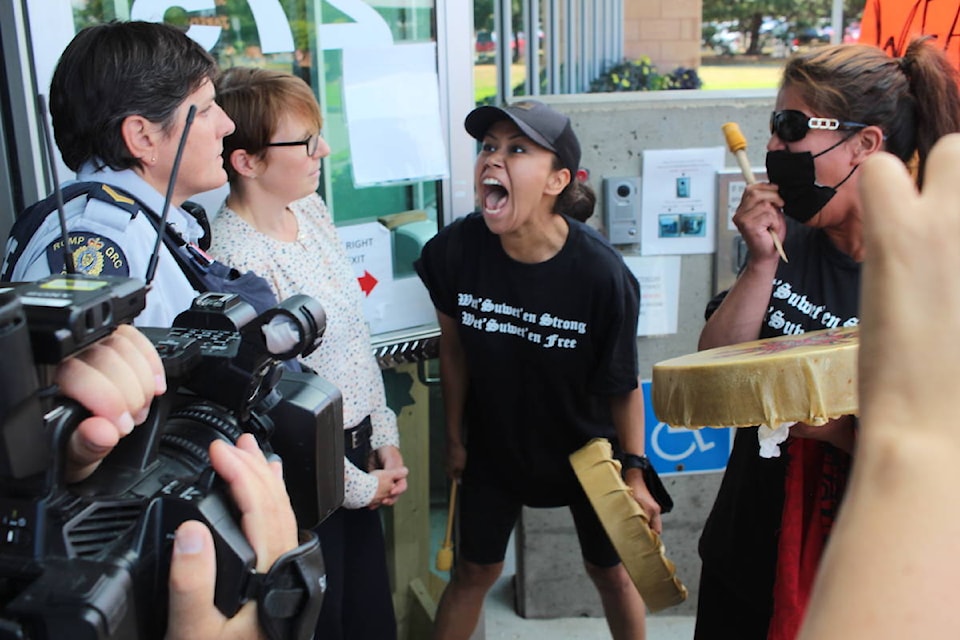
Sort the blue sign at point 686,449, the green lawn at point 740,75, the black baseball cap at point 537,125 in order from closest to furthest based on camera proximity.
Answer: the black baseball cap at point 537,125, the blue sign at point 686,449, the green lawn at point 740,75

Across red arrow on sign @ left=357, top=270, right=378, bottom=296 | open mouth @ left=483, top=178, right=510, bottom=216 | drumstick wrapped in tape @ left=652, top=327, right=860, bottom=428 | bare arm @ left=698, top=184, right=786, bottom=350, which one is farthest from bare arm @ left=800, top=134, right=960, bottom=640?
red arrow on sign @ left=357, top=270, right=378, bottom=296

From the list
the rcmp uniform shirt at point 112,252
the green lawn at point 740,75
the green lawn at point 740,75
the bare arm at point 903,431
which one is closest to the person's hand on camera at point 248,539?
the bare arm at point 903,431

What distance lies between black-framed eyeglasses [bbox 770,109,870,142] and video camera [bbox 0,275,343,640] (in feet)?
4.76

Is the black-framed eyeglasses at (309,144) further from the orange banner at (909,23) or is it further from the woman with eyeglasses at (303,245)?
the orange banner at (909,23)

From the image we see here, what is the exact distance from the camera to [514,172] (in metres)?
2.83

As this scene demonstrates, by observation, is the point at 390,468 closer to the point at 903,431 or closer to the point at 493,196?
the point at 493,196

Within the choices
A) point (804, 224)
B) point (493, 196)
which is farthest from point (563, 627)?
point (804, 224)

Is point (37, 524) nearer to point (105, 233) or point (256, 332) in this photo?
point (256, 332)

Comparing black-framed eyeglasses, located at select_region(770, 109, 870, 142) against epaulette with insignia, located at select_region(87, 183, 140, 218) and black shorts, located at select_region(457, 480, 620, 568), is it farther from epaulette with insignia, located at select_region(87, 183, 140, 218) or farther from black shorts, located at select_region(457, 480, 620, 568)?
epaulette with insignia, located at select_region(87, 183, 140, 218)

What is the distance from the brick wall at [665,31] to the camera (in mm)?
7809

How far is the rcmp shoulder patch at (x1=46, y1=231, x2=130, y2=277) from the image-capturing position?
1.66m

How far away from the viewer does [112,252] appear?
1682 millimetres

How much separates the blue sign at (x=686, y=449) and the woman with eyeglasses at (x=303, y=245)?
4.12ft

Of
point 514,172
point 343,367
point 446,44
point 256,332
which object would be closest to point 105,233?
point 256,332
